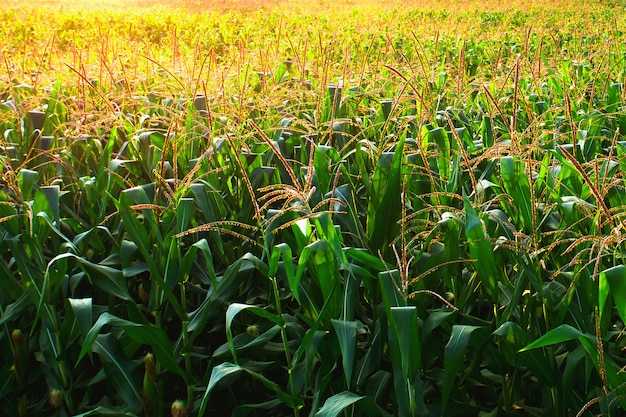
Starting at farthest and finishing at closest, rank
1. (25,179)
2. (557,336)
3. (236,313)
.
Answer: (25,179) → (236,313) → (557,336)

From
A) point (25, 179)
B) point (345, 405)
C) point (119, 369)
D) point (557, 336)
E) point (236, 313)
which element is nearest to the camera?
point (557, 336)

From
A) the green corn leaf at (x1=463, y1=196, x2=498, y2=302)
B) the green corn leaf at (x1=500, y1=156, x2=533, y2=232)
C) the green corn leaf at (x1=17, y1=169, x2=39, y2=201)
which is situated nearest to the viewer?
the green corn leaf at (x1=463, y1=196, x2=498, y2=302)

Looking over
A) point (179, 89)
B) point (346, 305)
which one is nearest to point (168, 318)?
point (346, 305)

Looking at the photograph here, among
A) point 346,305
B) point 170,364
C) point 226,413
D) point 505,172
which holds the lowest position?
point 226,413

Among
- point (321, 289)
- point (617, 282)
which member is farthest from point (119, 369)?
point (617, 282)

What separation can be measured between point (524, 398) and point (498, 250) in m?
0.42

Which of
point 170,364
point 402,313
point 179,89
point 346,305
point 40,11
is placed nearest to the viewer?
point 402,313

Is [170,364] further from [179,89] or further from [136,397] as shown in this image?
[179,89]

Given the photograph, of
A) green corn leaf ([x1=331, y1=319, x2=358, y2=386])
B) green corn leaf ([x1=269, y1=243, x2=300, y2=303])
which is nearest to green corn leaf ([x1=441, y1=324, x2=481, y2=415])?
green corn leaf ([x1=331, y1=319, x2=358, y2=386])

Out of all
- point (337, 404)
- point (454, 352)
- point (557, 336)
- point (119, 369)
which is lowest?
point (119, 369)

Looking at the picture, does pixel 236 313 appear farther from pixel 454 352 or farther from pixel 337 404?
pixel 454 352

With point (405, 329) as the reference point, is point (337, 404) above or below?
below

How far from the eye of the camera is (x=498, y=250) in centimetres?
194

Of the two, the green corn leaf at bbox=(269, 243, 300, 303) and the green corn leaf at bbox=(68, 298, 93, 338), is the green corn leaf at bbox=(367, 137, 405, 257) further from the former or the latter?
the green corn leaf at bbox=(68, 298, 93, 338)
